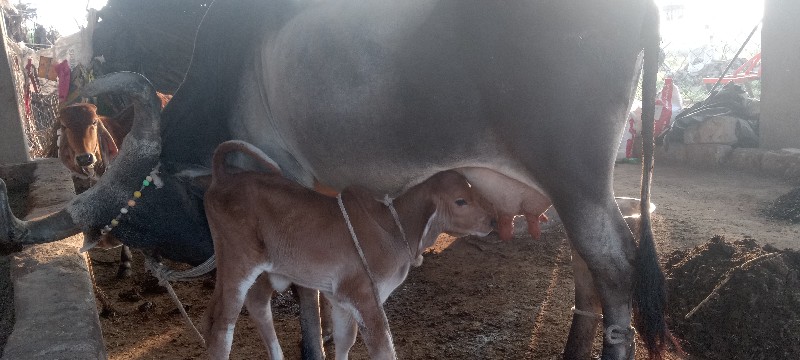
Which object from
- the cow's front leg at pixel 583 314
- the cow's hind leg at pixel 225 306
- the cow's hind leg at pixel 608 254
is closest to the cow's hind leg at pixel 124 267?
the cow's hind leg at pixel 225 306

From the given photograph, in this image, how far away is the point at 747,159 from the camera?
8.28 metres

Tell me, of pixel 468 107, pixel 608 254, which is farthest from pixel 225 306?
pixel 608 254

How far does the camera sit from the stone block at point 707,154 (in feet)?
28.1

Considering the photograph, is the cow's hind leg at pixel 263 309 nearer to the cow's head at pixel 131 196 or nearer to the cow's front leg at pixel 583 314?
the cow's head at pixel 131 196

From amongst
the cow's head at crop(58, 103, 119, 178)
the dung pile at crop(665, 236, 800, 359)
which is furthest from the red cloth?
the dung pile at crop(665, 236, 800, 359)

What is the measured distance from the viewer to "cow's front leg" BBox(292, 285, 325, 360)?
360cm

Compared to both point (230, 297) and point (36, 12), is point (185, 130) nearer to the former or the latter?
point (230, 297)

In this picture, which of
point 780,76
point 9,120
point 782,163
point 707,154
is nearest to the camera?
point 9,120

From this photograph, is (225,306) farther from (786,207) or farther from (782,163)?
(782,163)

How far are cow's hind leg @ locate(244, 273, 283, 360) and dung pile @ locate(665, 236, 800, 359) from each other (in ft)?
8.05

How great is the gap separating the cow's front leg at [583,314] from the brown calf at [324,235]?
0.66 metres

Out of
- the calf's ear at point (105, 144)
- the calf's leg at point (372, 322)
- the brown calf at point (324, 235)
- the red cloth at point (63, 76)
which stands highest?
the red cloth at point (63, 76)

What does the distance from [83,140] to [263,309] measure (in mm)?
3472

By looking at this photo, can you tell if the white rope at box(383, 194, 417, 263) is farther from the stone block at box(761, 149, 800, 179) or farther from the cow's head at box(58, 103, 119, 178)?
the stone block at box(761, 149, 800, 179)
